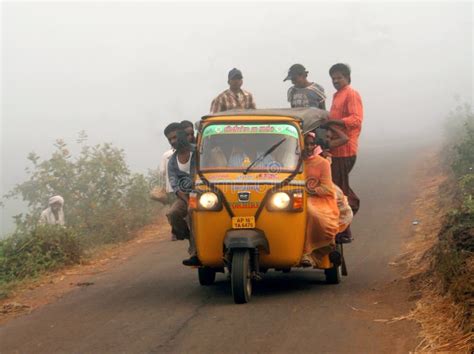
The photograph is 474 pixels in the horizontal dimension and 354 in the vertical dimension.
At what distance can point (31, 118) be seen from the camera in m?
55.2

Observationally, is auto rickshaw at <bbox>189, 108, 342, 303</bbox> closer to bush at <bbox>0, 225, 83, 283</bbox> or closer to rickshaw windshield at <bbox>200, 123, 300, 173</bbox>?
rickshaw windshield at <bbox>200, 123, 300, 173</bbox>

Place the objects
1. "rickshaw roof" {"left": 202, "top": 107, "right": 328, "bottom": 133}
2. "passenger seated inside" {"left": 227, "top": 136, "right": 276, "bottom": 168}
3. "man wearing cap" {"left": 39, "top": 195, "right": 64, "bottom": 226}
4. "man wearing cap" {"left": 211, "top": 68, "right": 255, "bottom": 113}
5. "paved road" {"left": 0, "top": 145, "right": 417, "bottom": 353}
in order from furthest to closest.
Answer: "man wearing cap" {"left": 39, "top": 195, "right": 64, "bottom": 226} < "man wearing cap" {"left": 211, "top": 68, "right": 255, "bottom": 113} < "rickshaw roof" {"left": 202, "top": 107, "right": 328, "bottom": 133} < "passenger seated inside" {"left": 227, "top": 136, "right": 276, "bottom": 168} < "paved road" {"left": 0, "top": 145, "right": 417, "bottom": 353}

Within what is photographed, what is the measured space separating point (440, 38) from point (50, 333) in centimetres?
8104

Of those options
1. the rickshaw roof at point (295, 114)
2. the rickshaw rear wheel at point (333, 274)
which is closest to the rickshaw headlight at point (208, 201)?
the rickshaw roof at point (295, 114)

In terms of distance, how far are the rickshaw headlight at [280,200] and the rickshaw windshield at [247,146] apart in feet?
1.36

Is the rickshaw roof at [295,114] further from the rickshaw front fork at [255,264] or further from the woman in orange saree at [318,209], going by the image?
the rickshaw front fork at [255,264]

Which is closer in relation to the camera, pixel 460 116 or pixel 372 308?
pixel 372 308

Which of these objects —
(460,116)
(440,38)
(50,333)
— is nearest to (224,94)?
(50,333)

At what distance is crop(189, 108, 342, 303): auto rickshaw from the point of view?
29.0 feet

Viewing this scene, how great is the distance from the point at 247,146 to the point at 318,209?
107cm

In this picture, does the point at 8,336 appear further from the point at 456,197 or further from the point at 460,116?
the point at 460,116

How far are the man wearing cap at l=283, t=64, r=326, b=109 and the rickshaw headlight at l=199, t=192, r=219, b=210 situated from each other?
2.89m

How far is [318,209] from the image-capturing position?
9.26 meters

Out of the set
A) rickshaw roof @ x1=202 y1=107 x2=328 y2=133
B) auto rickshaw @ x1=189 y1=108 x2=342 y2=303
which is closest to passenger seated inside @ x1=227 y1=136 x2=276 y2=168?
auto rickshaw @ x1=189 y1=108 x2=342 y2=303
